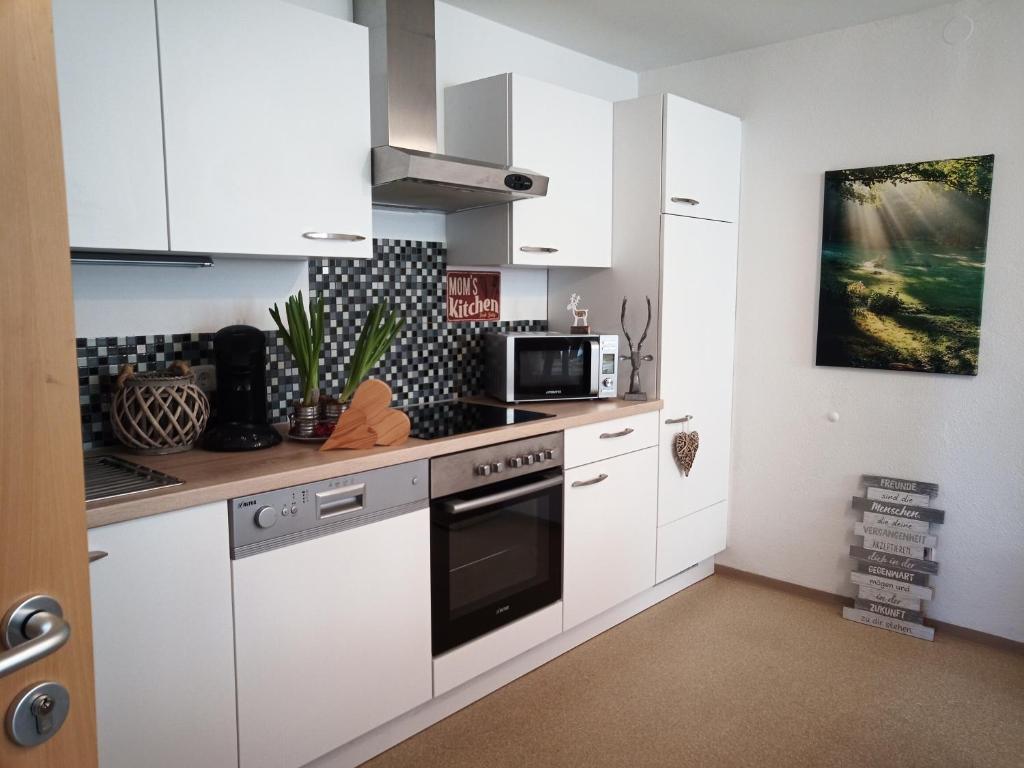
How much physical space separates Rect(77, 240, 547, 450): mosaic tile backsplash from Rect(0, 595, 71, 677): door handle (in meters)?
1.48

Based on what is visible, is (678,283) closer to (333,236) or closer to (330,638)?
(333,236)

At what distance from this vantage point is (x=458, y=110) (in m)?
2.93

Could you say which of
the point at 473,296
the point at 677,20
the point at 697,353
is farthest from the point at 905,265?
the point at 473,296

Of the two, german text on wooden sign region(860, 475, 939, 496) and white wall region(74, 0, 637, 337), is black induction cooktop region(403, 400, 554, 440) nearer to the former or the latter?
white wall region(74, 0, 637, 337)

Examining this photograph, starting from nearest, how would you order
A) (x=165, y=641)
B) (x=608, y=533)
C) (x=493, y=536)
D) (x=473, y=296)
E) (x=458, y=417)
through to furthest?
(x=165, y=641) → (x=493, y=536) → (x=458, y=417) → (x=608, y=533) → (x=473, y=296)

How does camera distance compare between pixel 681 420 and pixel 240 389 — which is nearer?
pixel 240 389

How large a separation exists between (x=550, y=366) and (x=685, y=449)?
74 centimetres

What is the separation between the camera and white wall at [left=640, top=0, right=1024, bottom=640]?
9.44ft

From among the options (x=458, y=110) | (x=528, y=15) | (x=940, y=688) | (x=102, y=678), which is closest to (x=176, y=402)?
(x=102, y=678)

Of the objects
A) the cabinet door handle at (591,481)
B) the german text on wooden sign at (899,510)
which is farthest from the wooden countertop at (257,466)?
the german text on wooden sign at (899,510)

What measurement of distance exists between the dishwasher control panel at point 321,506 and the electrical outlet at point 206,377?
2.07 feet

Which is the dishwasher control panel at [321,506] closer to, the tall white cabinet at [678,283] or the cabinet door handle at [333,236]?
the cabinet door handle at [333,236]

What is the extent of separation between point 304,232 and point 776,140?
2265mm

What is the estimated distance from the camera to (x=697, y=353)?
335 cm
